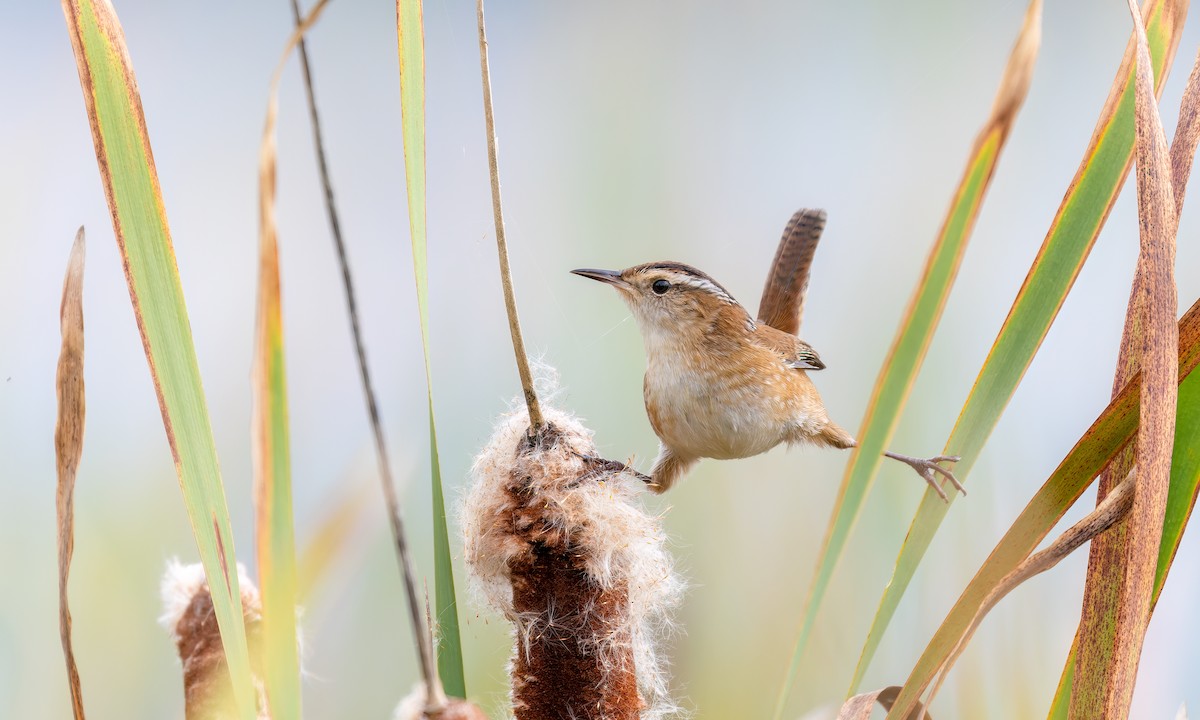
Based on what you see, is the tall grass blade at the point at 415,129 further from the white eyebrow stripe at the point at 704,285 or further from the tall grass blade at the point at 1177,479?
the white eyebrow stripe at the point at 704,285

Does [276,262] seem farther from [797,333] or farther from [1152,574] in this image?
[797,333]

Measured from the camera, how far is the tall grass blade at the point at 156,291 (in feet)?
2.64

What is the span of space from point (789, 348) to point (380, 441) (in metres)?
1.58

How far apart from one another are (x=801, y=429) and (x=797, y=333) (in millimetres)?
584

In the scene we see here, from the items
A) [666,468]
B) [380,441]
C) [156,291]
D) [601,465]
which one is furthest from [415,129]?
[666,468]

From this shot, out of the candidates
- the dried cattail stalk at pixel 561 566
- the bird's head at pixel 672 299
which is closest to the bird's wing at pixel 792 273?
the bird's head at pixel 672 299

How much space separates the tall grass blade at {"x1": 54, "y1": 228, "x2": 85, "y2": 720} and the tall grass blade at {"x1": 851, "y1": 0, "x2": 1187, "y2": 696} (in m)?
0.89

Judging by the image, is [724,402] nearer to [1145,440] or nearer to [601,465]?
[601,465]

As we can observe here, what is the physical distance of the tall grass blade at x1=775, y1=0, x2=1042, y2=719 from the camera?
0.71m

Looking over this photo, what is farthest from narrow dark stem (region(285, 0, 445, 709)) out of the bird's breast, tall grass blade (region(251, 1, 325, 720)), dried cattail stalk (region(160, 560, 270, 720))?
the bird's breast

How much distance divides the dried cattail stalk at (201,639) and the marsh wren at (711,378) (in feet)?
2.78

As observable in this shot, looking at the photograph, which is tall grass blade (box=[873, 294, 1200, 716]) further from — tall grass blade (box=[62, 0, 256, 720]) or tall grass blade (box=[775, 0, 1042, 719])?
tall grass blade (box=[62, 0, 256, 720])

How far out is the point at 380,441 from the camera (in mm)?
582

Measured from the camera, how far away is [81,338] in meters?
0.96
